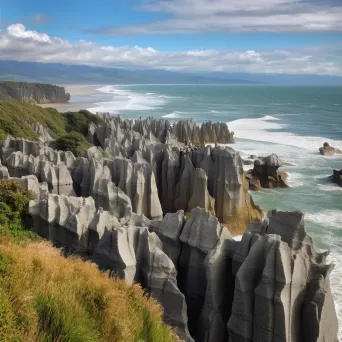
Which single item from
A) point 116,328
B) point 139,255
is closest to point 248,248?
point 139,255

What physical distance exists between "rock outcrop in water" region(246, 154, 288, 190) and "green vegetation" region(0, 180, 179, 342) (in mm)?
26348

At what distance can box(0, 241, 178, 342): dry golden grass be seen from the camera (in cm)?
709

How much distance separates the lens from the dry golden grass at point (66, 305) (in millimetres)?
7086

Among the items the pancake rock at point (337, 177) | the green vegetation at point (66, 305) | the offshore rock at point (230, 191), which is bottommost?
the pancake rock at point (337, 177)

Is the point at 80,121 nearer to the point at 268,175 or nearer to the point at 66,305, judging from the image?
the point at 268,175

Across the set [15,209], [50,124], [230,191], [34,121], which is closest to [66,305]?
[15,209]

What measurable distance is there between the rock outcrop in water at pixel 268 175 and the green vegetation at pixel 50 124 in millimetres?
12878

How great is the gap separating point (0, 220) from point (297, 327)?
9395mm

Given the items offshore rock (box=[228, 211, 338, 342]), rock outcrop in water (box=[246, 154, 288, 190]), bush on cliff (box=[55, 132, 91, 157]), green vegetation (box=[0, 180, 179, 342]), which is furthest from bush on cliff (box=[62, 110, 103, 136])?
green vegetation (box=[0, 180, 179, 342])

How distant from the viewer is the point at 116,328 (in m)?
8.06

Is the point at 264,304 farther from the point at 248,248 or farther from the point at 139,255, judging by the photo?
the point at 139,255

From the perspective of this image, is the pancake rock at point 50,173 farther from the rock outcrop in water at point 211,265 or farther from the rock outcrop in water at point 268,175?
the rock outcrop in water at point 268,175

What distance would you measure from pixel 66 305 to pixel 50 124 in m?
41.8

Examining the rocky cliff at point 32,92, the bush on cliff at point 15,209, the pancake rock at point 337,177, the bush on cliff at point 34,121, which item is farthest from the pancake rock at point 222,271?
the rocky cliff at point 32,92
